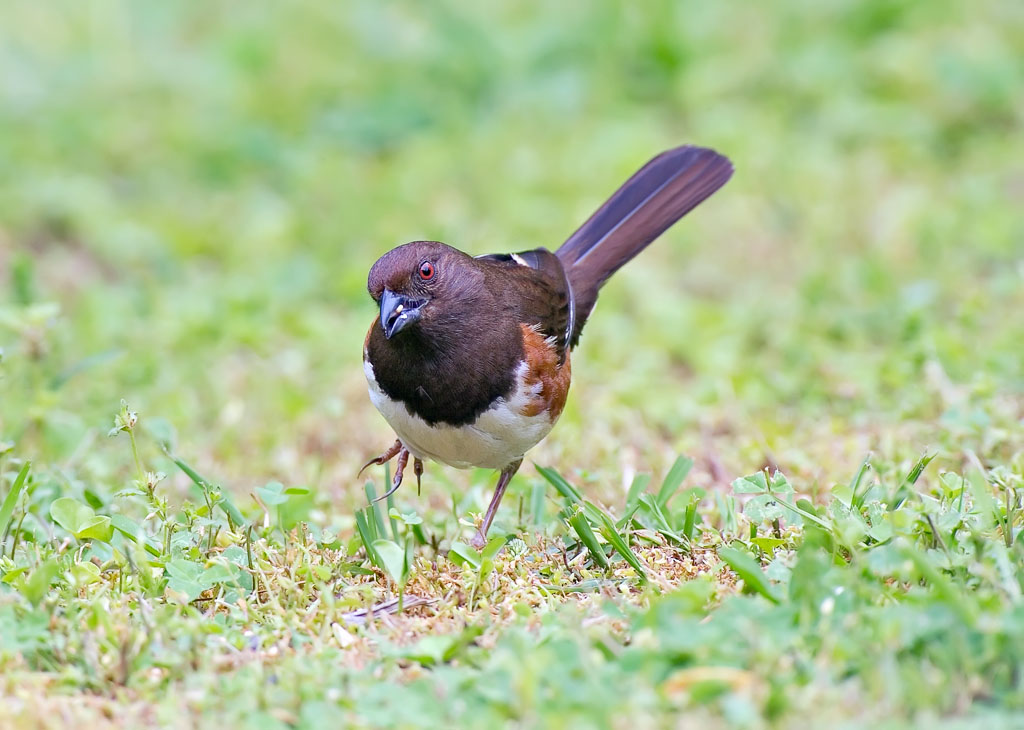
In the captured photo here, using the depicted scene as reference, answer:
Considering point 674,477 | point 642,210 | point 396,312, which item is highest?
point 642,210

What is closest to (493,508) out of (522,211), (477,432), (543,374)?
(477,432)

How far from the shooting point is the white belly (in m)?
3.78

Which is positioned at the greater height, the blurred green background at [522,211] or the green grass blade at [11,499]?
the blurred green background at [522,211]

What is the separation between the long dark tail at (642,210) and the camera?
514 cm

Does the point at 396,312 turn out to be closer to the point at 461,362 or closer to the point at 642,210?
the point at 461,362

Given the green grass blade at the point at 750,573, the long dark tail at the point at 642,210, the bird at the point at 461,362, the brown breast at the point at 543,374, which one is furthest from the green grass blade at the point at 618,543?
the long dark tail at the point at 642,210

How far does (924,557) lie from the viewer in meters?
3.01

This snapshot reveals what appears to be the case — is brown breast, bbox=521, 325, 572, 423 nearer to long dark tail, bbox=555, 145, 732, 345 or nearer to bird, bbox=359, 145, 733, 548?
bird, bbox=359, 145, 733, 548

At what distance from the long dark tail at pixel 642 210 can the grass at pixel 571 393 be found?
66 centimetres

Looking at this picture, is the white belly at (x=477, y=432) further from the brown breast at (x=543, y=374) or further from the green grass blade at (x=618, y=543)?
the green grass blade at (x=618, y=543)

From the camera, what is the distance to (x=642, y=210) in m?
5.16

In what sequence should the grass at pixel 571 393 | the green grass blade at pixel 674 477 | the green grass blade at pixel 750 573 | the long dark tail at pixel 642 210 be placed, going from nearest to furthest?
the grass at pixel 571 393 < the green grass blade at pixel 750 573 < the green grass blade at pixel 674 477 < the long dark tail at pixel 642 210

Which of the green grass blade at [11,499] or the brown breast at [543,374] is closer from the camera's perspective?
the green grass blade at [11,499]

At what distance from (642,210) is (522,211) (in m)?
2.44
